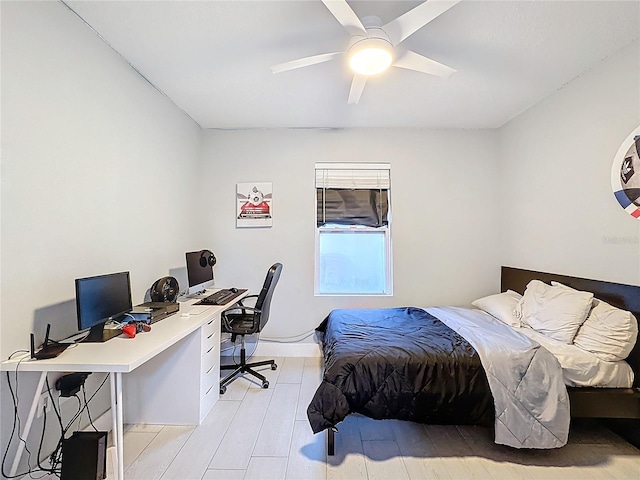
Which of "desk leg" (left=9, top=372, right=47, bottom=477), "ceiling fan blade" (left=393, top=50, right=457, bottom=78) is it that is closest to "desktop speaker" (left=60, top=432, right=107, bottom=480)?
"desk leg" (left=9, top=372, right=47, bottom=477)

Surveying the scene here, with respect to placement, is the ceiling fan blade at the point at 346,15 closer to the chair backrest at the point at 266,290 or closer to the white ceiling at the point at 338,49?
the white ceiling at the point at 338,49

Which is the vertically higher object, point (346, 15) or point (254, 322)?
point (346, 15)

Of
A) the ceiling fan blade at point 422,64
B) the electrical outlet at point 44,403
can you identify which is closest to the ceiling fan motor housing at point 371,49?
the ceiling fan blade at point 422,64

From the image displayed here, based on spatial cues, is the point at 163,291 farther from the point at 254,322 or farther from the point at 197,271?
the point at 254,322

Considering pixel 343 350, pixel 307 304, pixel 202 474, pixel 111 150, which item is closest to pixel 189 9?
pixel 111 150

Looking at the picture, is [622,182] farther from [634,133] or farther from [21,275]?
[21,275]

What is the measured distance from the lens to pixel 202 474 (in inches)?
76.3

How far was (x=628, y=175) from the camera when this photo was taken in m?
2.30

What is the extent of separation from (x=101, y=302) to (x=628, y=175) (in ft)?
11.4

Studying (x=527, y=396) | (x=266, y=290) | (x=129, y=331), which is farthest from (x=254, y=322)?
(x=527, y=396)

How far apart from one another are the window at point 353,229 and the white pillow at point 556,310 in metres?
1.48

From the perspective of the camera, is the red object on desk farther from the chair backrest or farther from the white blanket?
the white blanket

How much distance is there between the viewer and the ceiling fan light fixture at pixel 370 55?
6.39ft

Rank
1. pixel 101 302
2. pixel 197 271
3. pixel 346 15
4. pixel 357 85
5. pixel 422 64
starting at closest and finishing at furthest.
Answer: pixel 346 15
pixel 101 302
pixel 422 64
pixel 357 85
pixel 197 271
